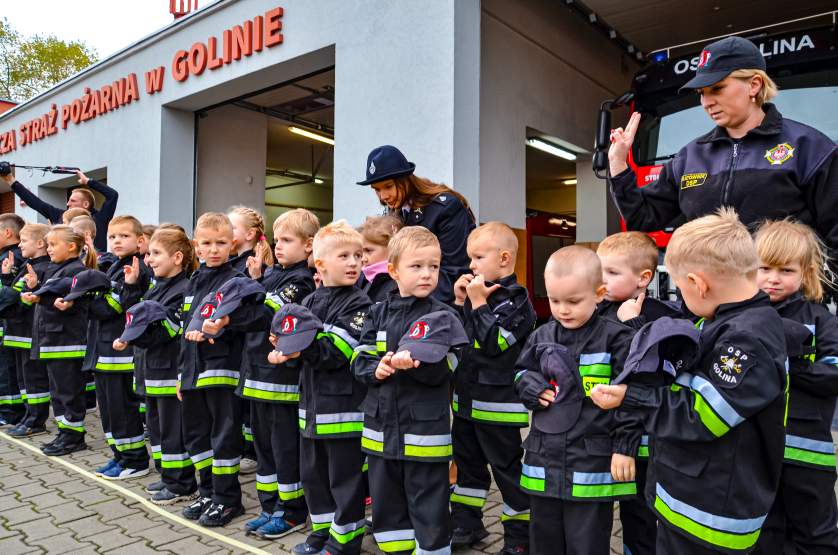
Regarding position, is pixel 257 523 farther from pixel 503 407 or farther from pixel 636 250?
pixel 636 250

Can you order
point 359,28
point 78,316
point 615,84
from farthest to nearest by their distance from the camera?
point 615,84
point 359,28
point 78,316

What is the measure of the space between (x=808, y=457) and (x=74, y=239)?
5.43 m

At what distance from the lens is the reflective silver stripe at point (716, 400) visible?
167 cm

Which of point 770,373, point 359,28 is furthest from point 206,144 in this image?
point 770,373

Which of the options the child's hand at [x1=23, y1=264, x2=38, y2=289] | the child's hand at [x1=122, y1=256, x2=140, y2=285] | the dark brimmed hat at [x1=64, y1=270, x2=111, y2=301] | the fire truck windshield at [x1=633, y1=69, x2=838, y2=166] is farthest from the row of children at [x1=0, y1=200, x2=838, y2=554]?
the fire truck windshield at [x1=633, y1=69, x2=838, y2=166]

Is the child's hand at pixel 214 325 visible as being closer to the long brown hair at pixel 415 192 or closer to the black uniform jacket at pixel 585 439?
the long brown hair at pixel 415 192

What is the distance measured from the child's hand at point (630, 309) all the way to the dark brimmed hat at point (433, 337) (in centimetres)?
66

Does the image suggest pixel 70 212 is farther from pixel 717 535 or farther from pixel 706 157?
pixel 717 535

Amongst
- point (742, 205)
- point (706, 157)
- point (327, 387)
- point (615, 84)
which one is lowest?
point (327, 387)

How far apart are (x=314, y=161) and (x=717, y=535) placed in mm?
16467

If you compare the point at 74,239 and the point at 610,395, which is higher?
the point at 74,239

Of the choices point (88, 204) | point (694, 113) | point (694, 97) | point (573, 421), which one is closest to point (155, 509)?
point (573, 421)

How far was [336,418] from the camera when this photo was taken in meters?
2.97

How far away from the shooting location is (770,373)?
1.67 m
